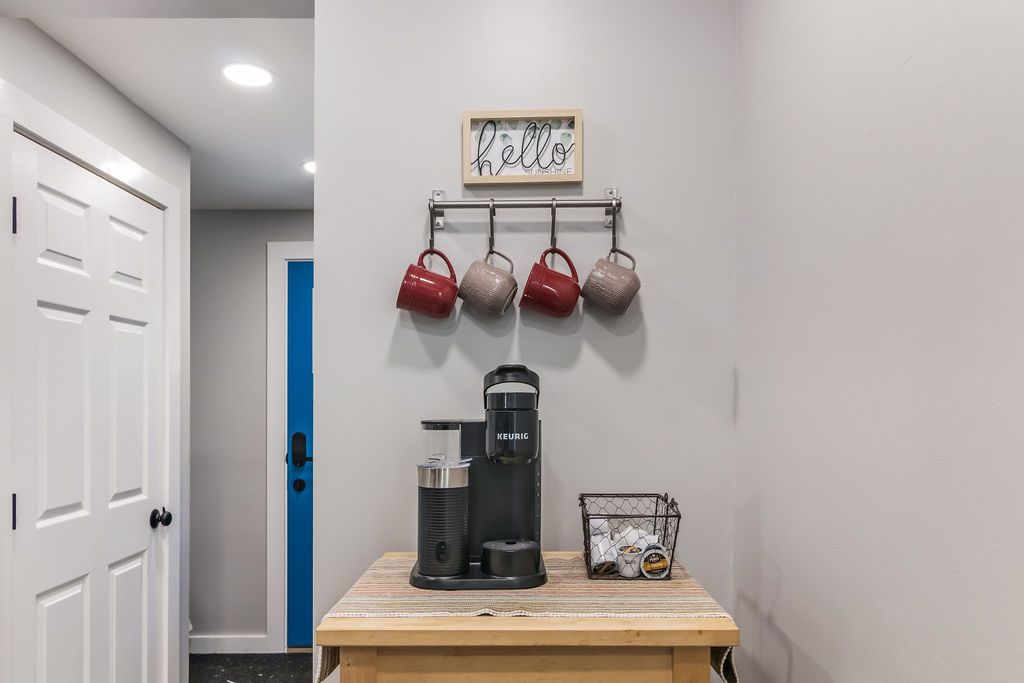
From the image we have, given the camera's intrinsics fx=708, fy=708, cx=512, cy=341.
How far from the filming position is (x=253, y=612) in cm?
401

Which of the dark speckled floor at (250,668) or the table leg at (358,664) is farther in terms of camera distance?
the dark speckled floor at (250,668)

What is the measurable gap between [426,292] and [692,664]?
2.85ft

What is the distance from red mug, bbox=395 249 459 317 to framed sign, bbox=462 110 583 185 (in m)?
0.24

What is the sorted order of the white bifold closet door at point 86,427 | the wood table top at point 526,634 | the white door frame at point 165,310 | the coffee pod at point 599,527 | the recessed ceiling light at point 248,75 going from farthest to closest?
the recessed ceiling light at point 248,75 < the white bifold closet door at point 86,427 < the white door frame at point 165,310 < the coffee pod at point 599,527 < the wood table top at point 526,634

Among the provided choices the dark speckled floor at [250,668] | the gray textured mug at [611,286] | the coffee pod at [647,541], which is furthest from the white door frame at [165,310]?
the coffee pod at [647,541]

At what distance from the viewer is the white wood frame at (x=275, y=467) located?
3998mm

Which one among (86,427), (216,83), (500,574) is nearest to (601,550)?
(500,574)

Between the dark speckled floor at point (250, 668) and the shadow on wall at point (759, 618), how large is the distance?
2.80m

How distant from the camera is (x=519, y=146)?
1.60 m

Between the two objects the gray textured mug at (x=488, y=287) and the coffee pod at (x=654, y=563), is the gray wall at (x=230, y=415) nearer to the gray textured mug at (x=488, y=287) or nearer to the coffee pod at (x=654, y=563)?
the gray textured mug at (x=488, y=287)

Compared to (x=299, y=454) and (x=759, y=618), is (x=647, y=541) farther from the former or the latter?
(x=299, y=454)

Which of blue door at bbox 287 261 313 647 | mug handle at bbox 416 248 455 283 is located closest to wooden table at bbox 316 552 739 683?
mug handle at bbox 416 248 455 283

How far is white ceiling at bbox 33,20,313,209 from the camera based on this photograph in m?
2.13

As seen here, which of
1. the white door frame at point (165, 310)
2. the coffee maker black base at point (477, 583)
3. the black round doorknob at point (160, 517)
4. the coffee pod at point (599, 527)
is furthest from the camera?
the black round doorknob at point (160, 517)
